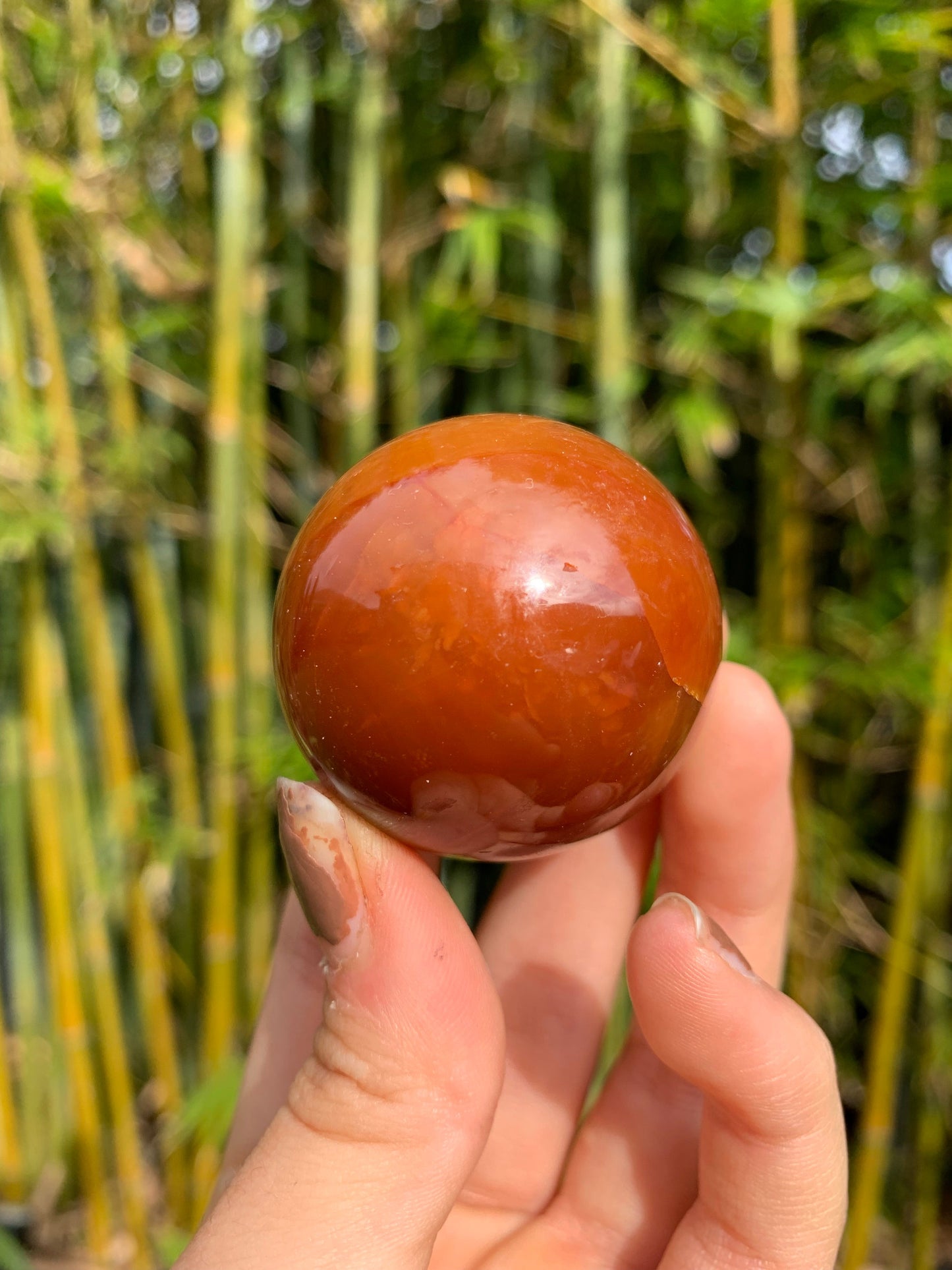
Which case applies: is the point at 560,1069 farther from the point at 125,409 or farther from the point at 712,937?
the point at 125,409

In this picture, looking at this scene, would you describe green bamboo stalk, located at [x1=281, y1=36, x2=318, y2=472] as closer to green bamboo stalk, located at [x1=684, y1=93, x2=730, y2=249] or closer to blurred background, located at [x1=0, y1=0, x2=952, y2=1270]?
blurred background, located at [x1=0, y1=0, x2=952, y2=1270]

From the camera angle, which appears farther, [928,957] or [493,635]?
[928,957]

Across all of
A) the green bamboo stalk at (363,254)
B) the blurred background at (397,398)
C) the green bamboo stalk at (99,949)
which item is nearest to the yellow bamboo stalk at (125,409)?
the blurred background at (397,398)

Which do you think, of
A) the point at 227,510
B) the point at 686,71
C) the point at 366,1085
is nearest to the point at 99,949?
the point at 227,510

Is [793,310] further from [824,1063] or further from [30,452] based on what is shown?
[30,452]

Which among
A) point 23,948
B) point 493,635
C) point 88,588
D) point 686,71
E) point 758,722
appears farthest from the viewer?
point 23,948

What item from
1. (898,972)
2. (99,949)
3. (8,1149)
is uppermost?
(898,972)

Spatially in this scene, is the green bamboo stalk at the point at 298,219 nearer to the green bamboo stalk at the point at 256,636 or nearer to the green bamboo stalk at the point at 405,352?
the green bamboo stalk at the point at 256,636
